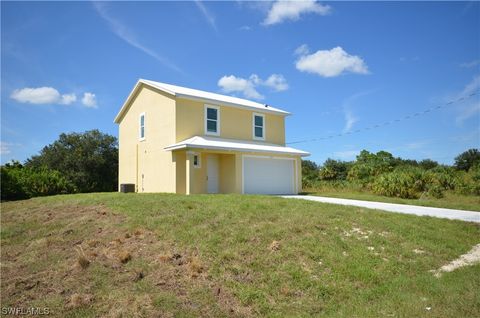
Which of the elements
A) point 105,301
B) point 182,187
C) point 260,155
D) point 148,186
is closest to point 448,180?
point 260,155

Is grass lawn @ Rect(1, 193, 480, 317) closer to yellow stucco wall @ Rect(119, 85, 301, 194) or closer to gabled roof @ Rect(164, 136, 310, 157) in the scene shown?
gabled roof @ Rect(164, 136, 310, 157)

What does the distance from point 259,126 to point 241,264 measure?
16578 millimetres

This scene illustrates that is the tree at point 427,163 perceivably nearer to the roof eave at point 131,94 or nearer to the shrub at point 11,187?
the roof eave at point 131,94

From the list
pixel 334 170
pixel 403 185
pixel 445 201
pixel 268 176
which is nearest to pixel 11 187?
pixel 268 176

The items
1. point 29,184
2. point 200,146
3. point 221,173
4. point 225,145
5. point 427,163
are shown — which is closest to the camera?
point 200,146

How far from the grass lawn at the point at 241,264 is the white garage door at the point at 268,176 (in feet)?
29.7

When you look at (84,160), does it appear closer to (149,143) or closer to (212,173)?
(149,143)

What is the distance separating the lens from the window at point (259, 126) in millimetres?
22719

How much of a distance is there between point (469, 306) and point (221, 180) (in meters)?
15.2

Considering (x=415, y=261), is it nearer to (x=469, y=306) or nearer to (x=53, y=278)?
(x=469, y=306)

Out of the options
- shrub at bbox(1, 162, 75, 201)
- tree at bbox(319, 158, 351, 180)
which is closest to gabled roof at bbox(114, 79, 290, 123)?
shrub at bbox(1, 162, 75, 201)

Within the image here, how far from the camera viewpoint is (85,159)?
32.9m

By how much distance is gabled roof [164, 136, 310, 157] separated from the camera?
1731 centimetres

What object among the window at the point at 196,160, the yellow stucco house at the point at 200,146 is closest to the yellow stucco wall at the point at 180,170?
the yellow stucco house at the point at 200,146
